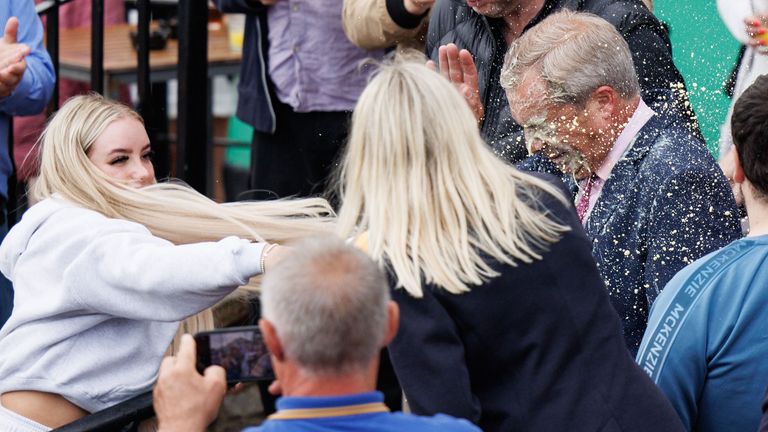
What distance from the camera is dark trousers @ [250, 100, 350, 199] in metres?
4.72

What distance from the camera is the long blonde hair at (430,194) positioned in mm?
2188

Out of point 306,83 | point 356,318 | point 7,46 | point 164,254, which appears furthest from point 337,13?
point 356,318

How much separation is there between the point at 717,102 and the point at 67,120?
209cm

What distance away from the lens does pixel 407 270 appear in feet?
7.08

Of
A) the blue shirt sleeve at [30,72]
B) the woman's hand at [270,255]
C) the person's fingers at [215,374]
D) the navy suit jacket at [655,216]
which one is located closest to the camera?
the person's fingers at [215,374]

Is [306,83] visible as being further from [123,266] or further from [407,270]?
[407,270]

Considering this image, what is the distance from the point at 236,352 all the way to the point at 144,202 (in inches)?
32.9

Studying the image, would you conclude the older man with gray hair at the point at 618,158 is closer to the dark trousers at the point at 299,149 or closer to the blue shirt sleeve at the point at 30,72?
the dark trousers at the point at 299,149

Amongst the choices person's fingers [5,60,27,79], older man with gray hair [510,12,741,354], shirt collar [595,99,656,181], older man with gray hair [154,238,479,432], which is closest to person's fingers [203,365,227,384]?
older man with gray hair [154,238,479,432]

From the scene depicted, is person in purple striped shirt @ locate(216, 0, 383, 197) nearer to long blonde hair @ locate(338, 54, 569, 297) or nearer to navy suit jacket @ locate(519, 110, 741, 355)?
navy suit jacket @ locate(519, 110, 741, 355)

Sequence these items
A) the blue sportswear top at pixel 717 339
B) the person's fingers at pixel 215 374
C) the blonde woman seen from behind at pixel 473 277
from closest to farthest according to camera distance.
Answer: the blonde woman seen from behind at pixel 473 277
the person's fingers at pixel 215 374
the blue sportswear top at pixel 717 339

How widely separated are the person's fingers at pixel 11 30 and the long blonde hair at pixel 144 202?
37.2 inches

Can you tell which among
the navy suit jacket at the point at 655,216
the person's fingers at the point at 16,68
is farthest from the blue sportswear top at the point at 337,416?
the person's fingers at the point at 16,68

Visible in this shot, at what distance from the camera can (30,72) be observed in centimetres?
430
